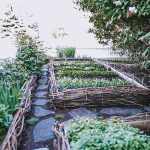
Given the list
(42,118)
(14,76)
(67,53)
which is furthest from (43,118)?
(67,53)

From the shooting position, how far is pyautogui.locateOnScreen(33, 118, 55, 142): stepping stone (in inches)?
136

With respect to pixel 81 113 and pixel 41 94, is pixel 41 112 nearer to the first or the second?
pixel 81 113

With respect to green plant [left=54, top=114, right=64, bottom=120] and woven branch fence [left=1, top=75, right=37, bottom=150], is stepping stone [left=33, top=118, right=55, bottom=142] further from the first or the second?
woven branch fence [left=1, top=75, right=37, bottom=150]

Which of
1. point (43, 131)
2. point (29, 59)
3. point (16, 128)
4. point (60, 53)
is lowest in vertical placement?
point (43, 131)

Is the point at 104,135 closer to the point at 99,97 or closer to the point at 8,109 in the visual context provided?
the point at 8,109

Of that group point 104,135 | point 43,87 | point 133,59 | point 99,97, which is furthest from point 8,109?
point 133,59

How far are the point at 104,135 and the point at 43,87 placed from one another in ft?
13.2

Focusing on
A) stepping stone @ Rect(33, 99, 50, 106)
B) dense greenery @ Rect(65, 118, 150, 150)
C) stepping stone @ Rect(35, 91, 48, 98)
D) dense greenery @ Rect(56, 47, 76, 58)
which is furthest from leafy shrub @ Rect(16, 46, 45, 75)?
dense greenery @ Rect(56, 47, 76, 58)

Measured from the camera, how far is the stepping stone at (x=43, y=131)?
3.45m

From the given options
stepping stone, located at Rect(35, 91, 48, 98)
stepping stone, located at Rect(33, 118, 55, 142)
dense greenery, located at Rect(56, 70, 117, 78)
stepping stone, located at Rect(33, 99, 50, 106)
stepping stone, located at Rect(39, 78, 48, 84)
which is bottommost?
stepping stone, located at Rect(33, 118, 55, 142)

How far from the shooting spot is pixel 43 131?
11.9ft

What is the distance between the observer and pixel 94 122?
2.75 meters

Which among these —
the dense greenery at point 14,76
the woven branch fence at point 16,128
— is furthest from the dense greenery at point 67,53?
the woven branch fence at point 16,128

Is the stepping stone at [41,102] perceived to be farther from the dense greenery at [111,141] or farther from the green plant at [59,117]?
the dense greenery at [111,141]
